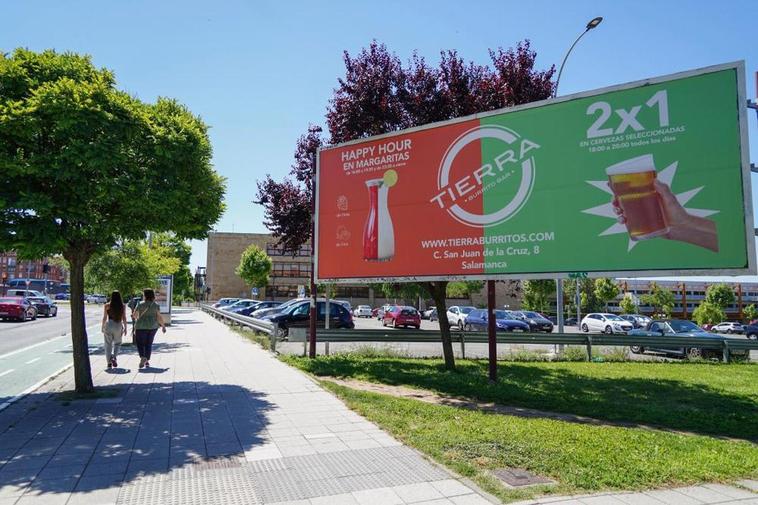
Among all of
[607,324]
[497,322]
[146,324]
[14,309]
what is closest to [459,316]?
[497,322]

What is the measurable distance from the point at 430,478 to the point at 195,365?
879cm

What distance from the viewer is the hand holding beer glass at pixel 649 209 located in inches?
320

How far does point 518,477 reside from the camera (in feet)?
15.0

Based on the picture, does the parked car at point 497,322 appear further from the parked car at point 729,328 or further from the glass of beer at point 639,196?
the parked car at point 729,328

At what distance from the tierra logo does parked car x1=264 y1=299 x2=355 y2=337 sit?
11240 mm

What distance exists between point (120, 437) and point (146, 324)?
5.78m

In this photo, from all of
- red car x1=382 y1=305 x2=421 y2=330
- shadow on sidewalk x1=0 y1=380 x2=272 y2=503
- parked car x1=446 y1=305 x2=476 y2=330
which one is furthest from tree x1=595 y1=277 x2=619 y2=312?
shadow on sidewalk x1=0 y1=380 x2=272 y2=503

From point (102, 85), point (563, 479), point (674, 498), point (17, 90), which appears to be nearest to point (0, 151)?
point (17, 90)

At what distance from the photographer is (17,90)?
271 inches

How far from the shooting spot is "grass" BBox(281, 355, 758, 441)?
7.49 metres

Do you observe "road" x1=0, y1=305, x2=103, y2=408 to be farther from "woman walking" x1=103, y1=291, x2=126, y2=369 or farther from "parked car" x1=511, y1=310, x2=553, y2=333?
"parked car" x1=511, y1=310, x2=553, y2=333

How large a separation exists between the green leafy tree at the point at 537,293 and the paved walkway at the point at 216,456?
46657 mm

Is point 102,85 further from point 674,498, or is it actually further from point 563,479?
point 674,498

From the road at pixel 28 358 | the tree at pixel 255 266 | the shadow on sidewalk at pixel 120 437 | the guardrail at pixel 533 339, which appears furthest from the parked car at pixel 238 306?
the shadow on sidewalk at pixel 120 437
